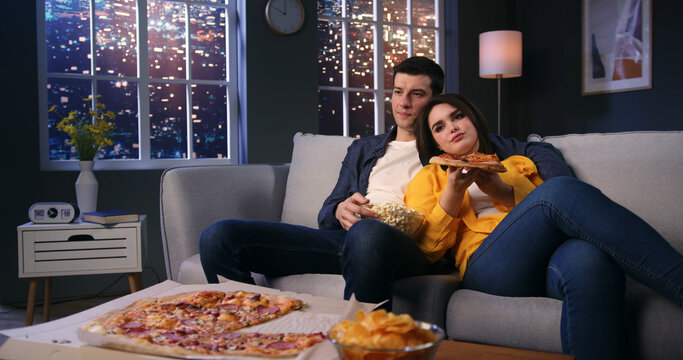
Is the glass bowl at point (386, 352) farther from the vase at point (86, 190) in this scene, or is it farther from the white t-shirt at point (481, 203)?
the vase at point (86, 190)

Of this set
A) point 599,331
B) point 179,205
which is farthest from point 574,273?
point 179,205

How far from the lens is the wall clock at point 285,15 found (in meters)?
3.74

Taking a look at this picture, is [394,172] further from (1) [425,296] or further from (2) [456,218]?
(1) [425,296]

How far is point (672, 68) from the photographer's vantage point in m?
3.61

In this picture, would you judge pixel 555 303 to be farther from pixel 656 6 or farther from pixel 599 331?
pixel 656 6

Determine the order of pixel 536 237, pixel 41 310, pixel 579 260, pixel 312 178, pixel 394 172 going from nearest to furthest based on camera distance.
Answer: pixel 579 260 → pixel 536 237 → pixel 394 172 → pixel 312 178 → pixel 41 310

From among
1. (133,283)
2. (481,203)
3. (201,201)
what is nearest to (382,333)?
(481,203)

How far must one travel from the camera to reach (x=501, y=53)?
4.03 m

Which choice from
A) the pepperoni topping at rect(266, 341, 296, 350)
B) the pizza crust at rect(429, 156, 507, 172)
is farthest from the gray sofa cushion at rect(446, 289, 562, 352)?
the pepperoni topping at rect(266, 341, 296, 350)

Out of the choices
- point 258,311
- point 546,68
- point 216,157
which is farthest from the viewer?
point 546,68

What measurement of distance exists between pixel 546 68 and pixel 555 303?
11.7 feet

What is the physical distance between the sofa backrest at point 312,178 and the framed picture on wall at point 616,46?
2.56 meters

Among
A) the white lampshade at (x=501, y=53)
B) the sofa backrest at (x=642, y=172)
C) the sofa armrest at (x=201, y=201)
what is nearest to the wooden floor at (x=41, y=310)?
the sofa armrest at (x=201, y=201)

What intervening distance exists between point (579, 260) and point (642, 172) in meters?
0.65
